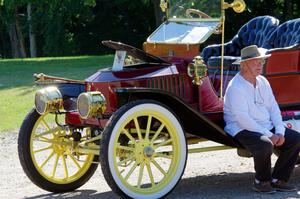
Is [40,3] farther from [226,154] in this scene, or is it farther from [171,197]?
[171,197]

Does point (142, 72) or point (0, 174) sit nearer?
point (142, 72)

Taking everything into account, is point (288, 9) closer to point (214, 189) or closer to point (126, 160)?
point (214, 189)

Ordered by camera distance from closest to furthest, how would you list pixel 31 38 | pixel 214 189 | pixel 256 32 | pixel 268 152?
1. pixel 268 152
2. pixel 214 189
3. pixel 256 32
4. pixel 31 38

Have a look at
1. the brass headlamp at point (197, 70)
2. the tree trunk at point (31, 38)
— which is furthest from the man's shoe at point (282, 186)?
the tree trunk at point (31, 38)

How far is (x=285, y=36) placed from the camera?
784 centimetres

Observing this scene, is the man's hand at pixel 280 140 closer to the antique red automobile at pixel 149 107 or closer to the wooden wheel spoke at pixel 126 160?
the antique red automobile at pixel 149 107

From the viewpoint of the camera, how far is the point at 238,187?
21.1 feet

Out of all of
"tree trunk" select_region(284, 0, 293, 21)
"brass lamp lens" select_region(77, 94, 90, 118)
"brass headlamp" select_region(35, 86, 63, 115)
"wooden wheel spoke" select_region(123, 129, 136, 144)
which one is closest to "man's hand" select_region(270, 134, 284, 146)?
"wooden wheel spoke" select_region(123, 129, 136, 144)

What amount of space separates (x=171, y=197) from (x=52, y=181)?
1190mm

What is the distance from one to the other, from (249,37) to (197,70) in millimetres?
2614

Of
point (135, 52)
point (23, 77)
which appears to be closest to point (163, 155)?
point (135, 52)

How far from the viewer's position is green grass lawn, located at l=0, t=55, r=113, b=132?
41.0 feet

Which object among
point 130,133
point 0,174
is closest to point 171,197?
point 130,133

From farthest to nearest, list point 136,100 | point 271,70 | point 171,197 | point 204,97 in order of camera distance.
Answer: point 271,70, point 204,97, point 171,197, point 136,100
